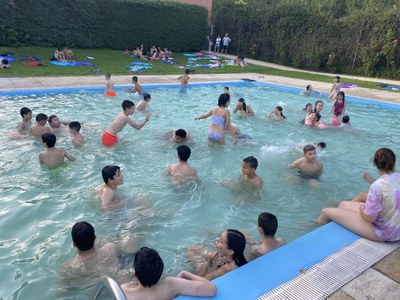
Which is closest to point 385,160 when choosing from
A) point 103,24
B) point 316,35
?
point 316,35

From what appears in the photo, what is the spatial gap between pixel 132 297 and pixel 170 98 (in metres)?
11.1

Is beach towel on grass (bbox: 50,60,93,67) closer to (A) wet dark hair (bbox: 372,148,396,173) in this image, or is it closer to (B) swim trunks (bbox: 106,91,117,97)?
(B) swim trunks (bbox: 106,91,117,97)

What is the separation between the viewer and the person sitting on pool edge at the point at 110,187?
16.4ft

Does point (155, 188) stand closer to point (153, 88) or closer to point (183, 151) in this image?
point (183, 151)

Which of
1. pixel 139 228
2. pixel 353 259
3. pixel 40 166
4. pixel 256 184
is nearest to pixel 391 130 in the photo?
pixel 256 184

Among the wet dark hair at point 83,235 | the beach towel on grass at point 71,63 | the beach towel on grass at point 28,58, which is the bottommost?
the wet dark hair at point 83,235

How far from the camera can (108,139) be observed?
784cm

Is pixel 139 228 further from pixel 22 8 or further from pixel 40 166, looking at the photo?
pixel 22 8

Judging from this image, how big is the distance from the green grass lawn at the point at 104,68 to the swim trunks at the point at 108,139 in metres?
8.37

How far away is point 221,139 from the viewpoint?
845 centimetres

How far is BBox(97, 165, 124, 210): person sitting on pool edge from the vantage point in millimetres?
4996

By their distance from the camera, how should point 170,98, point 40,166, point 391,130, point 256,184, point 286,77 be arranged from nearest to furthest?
point 256,184 < point 40,166 < point 391,130 < point 170,98 < point 286,77

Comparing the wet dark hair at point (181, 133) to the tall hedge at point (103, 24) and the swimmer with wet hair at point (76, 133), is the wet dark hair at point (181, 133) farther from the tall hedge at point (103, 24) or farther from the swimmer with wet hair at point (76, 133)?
the tall hedge at point (103, 24)

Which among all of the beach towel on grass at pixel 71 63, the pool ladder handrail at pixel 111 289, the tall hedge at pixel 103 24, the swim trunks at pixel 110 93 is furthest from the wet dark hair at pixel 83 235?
the tall hedge at pixel 103 24
